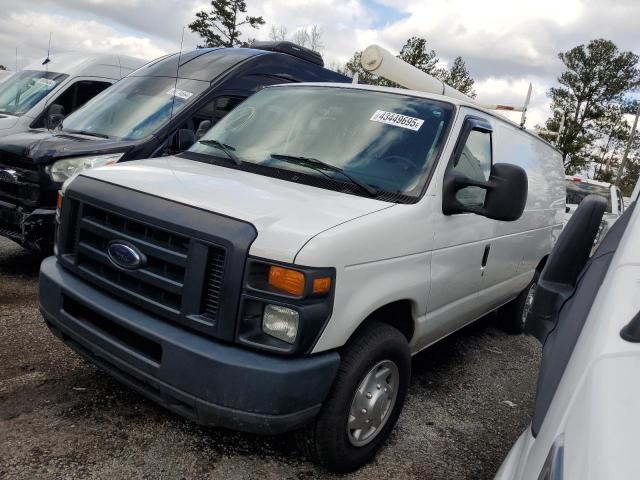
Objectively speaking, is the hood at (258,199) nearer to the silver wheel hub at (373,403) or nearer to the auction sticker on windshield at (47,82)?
the silver wheel hub at (373,403)

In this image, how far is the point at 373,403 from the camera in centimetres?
273

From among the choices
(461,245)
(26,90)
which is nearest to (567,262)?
(461,245)

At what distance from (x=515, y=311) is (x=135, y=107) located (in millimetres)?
4491

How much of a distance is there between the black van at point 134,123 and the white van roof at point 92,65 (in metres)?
2.44

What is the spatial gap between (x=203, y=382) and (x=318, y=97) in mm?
2197

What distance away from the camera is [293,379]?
7.25ft

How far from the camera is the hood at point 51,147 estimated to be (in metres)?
4.72

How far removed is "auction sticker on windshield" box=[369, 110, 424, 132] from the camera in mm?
3230

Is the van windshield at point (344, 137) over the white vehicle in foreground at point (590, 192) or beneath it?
over

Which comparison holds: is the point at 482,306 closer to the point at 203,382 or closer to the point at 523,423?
the point at 523,423

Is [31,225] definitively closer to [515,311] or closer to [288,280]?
[288,280]

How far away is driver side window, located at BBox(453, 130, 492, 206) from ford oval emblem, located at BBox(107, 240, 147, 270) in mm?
1870

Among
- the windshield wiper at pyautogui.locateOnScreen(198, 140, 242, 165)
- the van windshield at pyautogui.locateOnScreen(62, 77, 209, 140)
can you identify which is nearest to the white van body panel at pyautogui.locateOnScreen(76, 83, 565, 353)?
the windshield wiper at pyautogui.locateOnScreen(198, 140, 242, 165)

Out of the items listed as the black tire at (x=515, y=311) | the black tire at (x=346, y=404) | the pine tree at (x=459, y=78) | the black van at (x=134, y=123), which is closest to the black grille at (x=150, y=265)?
the black tire at (x=346, y=404)
